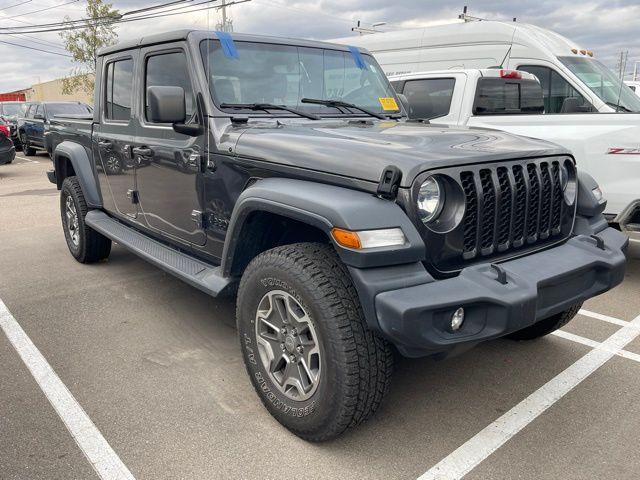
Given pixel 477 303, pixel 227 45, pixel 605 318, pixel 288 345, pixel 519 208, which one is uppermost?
pixel 227 45

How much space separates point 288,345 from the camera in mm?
2588

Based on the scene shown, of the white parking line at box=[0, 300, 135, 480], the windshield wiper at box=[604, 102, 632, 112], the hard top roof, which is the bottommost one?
the white parking line at box=[0, 300, 135, 480]

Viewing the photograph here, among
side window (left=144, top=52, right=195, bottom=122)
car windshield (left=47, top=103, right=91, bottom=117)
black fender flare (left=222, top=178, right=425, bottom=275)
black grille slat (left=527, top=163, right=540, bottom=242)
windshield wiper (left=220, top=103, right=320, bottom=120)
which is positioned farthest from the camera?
car windshield (left=47, top=103, right=91, bottom=117)

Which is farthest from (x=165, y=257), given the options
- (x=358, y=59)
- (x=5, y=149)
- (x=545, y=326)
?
(x=5, y=149)

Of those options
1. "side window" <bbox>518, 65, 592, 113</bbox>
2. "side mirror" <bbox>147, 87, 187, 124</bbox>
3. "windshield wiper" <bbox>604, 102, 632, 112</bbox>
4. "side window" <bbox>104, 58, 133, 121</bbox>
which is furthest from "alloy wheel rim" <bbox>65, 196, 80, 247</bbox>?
"windshield wiper" <bbox>604, 102, 632, 112</bbox>

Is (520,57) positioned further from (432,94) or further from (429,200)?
(429,200)

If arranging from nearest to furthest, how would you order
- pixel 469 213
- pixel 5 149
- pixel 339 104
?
pixel 469 213 < pixel 339 104 < pixel 5 149

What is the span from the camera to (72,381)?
3115 mm

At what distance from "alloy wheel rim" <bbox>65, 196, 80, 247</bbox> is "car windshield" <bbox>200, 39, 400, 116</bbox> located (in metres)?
2.68

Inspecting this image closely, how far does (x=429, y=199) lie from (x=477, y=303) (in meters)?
0.48

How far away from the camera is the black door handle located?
146 inches

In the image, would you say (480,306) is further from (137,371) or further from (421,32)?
(421,32)

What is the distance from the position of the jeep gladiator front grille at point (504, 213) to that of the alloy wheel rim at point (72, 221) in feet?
13.3

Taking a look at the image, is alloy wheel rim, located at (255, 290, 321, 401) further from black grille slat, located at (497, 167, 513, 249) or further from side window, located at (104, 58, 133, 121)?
side window, located at (104, 58, 133, 121)
